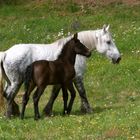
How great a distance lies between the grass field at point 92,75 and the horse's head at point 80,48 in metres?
1.72

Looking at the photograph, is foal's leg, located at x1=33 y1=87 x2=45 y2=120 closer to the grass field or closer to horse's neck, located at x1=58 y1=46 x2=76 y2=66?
the grass field

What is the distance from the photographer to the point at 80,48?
654 inches

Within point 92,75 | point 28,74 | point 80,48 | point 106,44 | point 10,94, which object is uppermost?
point 80,48

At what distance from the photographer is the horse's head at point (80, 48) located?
16.5 metres

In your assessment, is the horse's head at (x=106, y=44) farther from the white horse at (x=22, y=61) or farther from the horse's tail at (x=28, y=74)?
the horse's tail at (x=28, y=74)

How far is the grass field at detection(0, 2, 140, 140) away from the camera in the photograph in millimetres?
12906

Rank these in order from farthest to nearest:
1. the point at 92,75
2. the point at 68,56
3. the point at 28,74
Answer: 1. the point at 92,75
2. the point at 68,56
3. the point at 28,74

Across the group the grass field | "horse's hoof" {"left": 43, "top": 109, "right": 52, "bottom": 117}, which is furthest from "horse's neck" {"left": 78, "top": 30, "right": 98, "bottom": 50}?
"horse's hoof" {"left": 43, "top": 109, "right": 52, "bottom": 117}

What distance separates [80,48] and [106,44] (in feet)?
4.77

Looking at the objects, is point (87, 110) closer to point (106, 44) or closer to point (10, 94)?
point (106, 44)

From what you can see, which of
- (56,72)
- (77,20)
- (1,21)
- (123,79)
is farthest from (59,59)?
(1,21)

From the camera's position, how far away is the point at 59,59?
53.9 feet

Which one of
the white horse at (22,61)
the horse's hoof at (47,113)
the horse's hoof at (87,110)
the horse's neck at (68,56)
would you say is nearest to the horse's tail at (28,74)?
the white horse at (22,61)

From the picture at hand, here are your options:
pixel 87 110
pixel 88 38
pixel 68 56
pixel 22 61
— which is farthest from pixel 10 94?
pixel 88 38
